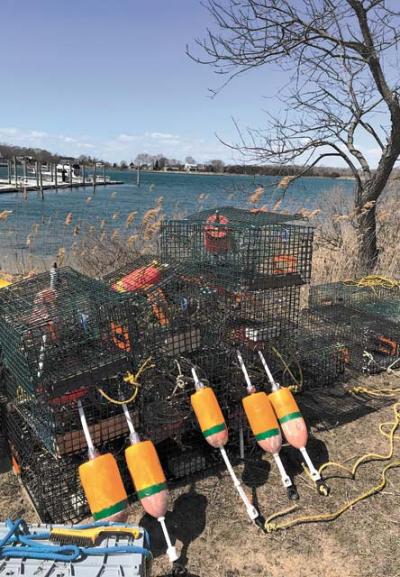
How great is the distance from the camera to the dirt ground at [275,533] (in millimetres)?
2387

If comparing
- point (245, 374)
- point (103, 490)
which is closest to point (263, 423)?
point (245, 374)

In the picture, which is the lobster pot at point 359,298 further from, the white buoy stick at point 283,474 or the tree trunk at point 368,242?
the white buoy stick at point 283,474

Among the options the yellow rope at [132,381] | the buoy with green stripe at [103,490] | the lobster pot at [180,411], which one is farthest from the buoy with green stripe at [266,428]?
the buoy with green stripe at [103,490]

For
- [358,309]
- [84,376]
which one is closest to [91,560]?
[84,376]

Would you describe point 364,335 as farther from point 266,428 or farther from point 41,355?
point 41,355

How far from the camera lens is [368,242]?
701 centimetres

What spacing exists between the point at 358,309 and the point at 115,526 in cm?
373

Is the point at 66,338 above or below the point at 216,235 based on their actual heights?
below

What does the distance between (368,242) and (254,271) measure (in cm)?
427

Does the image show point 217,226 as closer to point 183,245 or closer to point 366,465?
point 183,245

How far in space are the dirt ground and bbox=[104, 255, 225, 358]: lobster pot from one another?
91 cm

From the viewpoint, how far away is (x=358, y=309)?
4.95 meters

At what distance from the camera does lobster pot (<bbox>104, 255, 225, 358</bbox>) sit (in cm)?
285

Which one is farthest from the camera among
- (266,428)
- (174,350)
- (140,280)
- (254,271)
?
(254,271)
